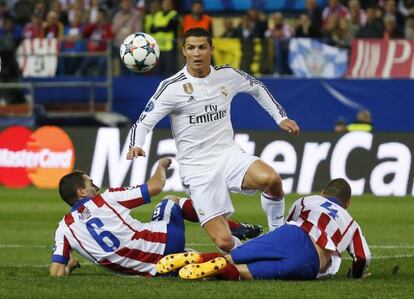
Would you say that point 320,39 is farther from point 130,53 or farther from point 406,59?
point 130,53

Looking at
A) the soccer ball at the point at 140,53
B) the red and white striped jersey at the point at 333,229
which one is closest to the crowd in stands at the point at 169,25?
the soccer ball at the point at 140,53

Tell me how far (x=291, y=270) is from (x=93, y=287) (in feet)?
5.26

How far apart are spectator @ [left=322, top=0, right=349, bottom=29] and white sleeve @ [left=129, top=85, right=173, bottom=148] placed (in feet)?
47.2

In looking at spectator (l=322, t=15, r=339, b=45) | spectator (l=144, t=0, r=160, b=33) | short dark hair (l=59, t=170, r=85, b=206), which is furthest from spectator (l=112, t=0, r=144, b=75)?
short dark hair (l=59, t=170, r=85, b=206)

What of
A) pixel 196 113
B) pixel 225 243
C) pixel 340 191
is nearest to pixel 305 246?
pixel 340 191

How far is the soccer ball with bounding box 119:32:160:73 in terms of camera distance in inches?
497

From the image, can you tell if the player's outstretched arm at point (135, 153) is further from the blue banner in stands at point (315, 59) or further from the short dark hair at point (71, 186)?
the blue banner in stands at point (315, 59)

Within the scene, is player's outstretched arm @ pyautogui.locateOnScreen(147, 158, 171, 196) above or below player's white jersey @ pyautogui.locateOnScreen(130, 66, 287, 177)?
→ below

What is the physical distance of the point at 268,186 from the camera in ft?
36.8

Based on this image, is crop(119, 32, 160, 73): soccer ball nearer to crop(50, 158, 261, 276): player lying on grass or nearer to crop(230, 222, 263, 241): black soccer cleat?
crop(230, 222, 263, 241): black soccer cleat

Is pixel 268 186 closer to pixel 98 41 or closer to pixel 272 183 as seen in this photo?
pixel 272 183

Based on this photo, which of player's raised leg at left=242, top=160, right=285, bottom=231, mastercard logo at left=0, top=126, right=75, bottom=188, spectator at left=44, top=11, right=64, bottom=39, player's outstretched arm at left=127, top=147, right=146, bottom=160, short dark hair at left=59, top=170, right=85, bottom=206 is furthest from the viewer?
spectator at left=44, top=11, right=64, bottom=39

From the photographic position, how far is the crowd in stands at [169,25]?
2472cm

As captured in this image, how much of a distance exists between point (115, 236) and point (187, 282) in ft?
2.62
